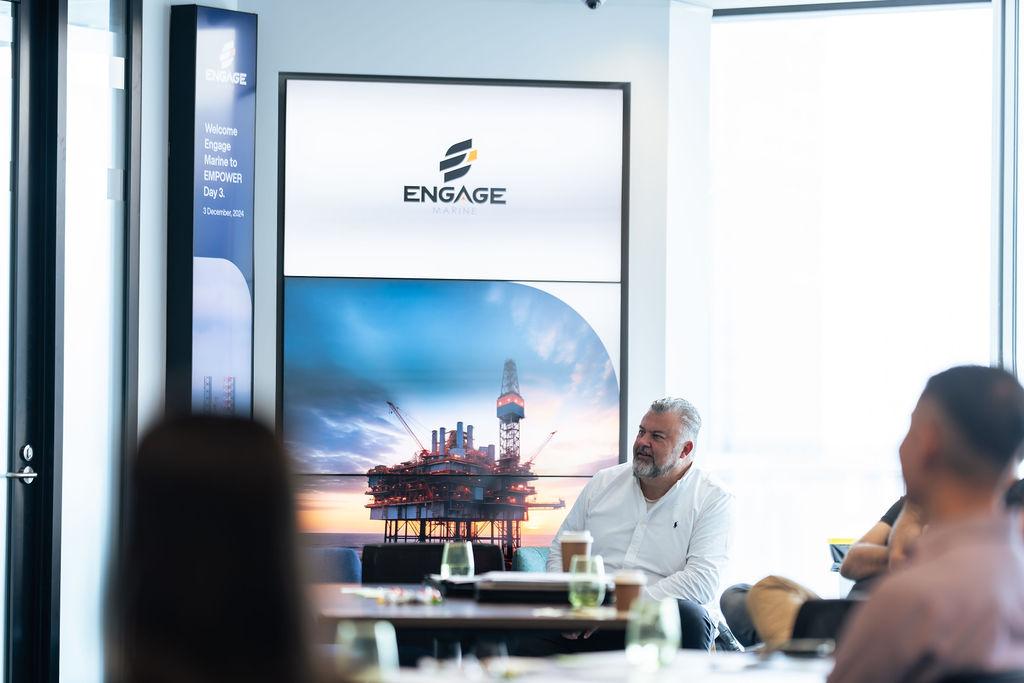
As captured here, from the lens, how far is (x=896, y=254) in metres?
7.41

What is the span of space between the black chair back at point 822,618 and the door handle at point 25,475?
358cm

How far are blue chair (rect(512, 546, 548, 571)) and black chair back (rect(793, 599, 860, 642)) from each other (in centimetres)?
283

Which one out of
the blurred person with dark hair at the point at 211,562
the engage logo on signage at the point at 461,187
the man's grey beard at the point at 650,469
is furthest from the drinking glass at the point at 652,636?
the engage logo on signage at the point at 461,187

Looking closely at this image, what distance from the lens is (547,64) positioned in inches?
267

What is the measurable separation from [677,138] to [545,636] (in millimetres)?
3076

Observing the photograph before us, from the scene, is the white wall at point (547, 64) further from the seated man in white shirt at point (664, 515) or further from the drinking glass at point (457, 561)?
the drinking glass at point (457, 561)

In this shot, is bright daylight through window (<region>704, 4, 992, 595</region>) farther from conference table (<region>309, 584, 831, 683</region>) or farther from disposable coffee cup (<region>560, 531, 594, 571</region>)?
conference table (<region>309, 584, 831, 683</region>)

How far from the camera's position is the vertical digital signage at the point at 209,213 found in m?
6.24

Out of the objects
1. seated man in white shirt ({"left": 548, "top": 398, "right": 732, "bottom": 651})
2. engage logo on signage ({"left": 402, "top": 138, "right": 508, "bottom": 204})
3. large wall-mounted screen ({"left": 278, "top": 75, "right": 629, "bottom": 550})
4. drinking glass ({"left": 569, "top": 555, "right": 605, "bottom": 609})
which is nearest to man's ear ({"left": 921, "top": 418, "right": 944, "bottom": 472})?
drinking glass ({"left": 569, "top": 555, "right": 605, "bottom": 609})

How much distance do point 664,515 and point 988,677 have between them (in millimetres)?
3433

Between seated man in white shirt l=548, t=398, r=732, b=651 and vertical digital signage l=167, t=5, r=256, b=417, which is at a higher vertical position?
vertical digital signage l=167, t=5, r=256, b=417

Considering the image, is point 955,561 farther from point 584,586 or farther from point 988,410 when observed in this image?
point 584,586

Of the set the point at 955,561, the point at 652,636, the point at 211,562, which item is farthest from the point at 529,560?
the point at 211,562

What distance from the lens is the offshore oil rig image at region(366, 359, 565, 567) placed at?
6621 mm
